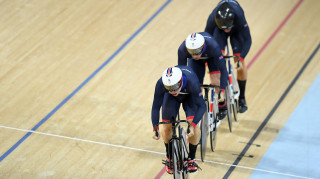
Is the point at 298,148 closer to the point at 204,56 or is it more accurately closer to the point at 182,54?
the point at 204,56

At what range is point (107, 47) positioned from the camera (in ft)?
27.3

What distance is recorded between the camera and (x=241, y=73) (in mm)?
6719

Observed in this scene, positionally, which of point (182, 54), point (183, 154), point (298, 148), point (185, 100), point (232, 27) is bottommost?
point (298, 148)

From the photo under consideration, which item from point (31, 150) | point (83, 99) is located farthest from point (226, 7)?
point (31, 150)

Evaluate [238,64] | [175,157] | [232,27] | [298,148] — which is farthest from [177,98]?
[298,148]

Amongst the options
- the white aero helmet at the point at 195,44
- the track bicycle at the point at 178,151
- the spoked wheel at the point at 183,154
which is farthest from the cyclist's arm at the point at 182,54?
the spoked wheel at the point at 183,154

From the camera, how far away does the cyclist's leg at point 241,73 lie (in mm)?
6582

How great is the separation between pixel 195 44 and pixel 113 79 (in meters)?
2.30

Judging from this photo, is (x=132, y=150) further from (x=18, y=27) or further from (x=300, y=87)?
(x=18, y=27)

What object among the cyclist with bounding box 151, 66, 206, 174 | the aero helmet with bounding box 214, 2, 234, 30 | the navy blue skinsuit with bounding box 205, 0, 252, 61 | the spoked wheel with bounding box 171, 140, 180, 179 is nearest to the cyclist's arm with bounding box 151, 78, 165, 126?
the cyclist with bounding box 151, 66, 206, 174

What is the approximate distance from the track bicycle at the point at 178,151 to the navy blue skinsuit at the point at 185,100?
13 cm

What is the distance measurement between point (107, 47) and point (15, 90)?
1.60 meters

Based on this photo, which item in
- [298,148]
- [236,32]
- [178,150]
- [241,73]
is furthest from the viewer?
[241,73]

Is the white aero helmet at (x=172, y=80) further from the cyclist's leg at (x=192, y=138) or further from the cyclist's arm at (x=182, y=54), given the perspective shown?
the cyclist's arm at (x=182, y=54)
